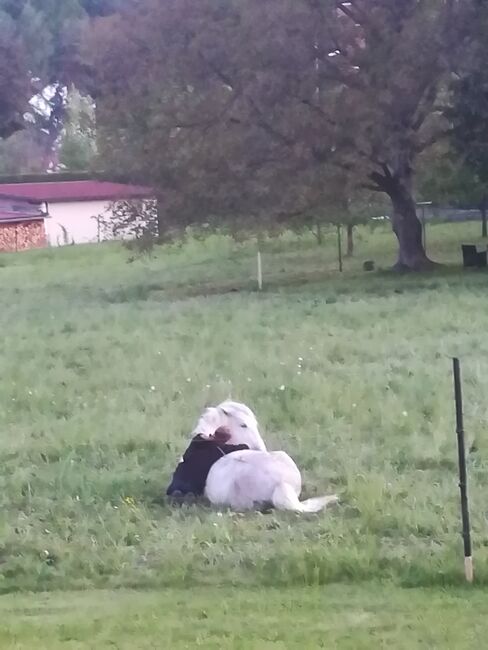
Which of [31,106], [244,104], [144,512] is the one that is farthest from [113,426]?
[31,106]

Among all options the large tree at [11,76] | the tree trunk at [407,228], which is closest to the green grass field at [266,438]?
the tree trunk at [407,228]

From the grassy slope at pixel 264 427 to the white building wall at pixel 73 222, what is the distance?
3045cm

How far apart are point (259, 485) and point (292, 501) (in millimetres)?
217

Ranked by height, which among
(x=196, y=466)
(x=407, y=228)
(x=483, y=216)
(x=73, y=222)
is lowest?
(x=196, y=466)

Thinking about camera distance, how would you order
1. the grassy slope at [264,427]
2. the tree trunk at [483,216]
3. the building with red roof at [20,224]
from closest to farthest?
the grassy slope at [264,427]
the tree trunk at [483,216]
the building with red roof at [20,224]

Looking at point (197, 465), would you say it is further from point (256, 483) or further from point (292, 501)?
point (292, 501)

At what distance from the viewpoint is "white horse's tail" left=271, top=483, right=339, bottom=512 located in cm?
627

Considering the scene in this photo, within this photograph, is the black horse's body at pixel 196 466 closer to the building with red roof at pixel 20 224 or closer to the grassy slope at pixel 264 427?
the grassy slope at pixel 264 427

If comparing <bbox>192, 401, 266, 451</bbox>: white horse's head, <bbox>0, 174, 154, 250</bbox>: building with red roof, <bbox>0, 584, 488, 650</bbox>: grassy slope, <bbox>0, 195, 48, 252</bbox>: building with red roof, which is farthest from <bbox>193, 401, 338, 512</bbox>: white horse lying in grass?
<bbox>0, 174, 154, 250</bbox>: building with red roof

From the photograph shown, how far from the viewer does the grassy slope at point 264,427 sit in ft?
18.1

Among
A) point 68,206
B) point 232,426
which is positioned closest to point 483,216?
point 68,206

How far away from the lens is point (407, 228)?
25344 mm

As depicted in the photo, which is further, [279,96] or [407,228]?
[407,228]

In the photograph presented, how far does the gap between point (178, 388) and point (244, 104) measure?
14503mm
